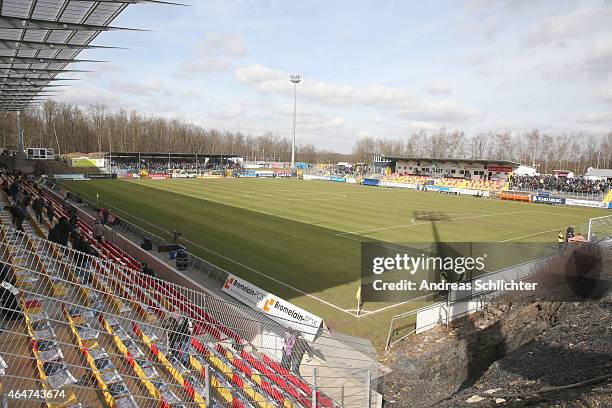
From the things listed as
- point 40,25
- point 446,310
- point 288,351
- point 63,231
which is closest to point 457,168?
point 446,310

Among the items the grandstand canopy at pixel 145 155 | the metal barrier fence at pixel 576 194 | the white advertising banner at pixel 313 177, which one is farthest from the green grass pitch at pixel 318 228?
→ the grandstand canopy at pixel 145 155

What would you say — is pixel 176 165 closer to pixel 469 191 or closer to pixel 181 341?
pixel 469 191

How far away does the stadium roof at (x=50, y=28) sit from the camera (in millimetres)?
14883

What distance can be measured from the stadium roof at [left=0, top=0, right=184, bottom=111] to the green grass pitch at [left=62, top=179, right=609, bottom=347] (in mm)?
10868

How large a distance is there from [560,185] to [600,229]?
35.3m

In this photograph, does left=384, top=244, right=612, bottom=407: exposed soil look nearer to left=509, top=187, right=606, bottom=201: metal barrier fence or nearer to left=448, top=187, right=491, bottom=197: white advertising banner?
left=509, top=187, right=606, bottom=201: metal barrier fence

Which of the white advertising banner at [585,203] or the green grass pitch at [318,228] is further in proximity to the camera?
the white advertising banner at [585,203]

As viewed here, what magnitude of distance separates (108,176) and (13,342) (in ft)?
214

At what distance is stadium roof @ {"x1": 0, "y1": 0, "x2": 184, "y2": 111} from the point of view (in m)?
14.9

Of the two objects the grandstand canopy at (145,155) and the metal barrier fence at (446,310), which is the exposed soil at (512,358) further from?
the grandstand canopy at (145,155)

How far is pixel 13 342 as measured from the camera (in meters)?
7.76

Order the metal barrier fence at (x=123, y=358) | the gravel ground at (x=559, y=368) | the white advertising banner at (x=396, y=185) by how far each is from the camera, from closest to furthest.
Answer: the gravel ground at (x=559, y=368), the metal barrier fence at (x=123, y=358), the white advertising banner at (x=396, y=185)

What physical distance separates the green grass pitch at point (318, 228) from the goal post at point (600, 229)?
111 centimetres

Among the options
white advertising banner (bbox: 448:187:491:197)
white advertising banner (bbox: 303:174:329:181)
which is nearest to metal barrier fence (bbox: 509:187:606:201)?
white advertising banner (bbox: 448:187:491:197)
